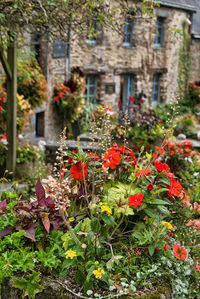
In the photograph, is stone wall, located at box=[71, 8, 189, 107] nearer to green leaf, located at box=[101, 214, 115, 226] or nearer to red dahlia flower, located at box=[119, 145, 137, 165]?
red dahlia flower, located at box=[119, 145, 137, 165]

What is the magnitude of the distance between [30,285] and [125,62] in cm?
1130

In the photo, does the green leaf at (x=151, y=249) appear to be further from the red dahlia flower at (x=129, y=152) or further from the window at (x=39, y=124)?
the window at (x=39, y=124)

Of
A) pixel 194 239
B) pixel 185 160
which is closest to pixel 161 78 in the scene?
pixel 185 160

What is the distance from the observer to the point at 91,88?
39.7ft

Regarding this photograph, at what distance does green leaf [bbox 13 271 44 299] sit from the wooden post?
149 inches

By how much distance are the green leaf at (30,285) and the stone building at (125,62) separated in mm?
6405

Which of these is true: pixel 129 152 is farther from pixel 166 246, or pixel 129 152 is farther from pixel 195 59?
pixel 195 59

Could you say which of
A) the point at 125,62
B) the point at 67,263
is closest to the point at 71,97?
the point at 125,62

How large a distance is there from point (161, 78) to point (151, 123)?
8174mm

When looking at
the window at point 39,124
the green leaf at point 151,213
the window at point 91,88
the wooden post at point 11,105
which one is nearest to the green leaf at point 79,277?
the green leaf at point 151,213

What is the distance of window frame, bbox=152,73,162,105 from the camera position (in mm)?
15055

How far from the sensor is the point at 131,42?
43.6ft

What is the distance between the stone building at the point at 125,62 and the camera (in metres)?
9.66

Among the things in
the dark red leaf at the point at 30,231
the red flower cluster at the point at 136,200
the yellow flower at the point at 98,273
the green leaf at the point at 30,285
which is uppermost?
the red flower cluster at the point at 136,200
